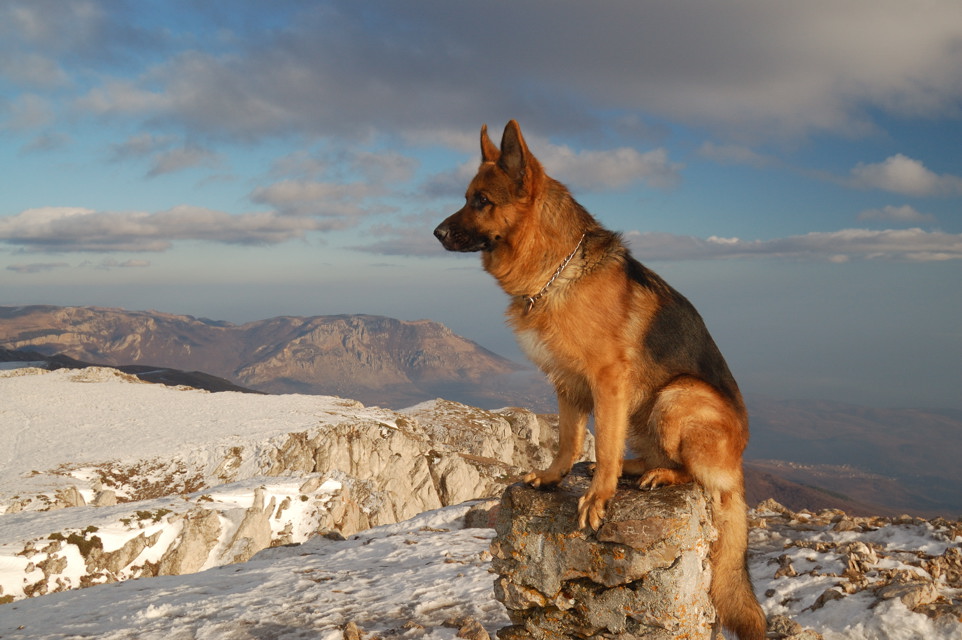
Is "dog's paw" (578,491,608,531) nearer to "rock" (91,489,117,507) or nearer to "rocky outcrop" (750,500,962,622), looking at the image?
"rocky outcrop" (750,500,962,622)

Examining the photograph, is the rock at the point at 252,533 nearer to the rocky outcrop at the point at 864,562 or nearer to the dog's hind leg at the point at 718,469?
the rocky outcrop at the point at 864,562

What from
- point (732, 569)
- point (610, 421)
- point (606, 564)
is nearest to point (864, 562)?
point (732, 569)

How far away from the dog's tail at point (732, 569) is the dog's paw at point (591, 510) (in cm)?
128

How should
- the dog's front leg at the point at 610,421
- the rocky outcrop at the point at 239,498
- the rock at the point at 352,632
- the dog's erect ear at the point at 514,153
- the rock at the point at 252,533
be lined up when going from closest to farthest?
the dog's erect ear at the point at 514,153, the dog's front leg at the point at 610,421, the rock at the point at 352,632, the rocky outcrop at the point at 239,498, the rock at the point at 252,533

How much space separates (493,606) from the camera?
10.5 metres

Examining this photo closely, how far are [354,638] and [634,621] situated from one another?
4.71 meters

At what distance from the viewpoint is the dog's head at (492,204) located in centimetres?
559

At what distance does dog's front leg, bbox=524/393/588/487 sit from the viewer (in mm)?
6379

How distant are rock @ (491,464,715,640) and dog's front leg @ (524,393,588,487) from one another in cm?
21

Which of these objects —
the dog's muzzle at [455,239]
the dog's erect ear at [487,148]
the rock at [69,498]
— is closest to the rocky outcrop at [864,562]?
the dog's muzzle at [455,239]

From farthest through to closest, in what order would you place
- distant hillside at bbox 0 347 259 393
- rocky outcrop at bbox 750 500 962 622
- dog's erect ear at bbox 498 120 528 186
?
distant hillside at bbox 0 347 259 393 → rocky outcrop at bbox 750 500 962 622 → dog's erect ear at bbox 498 120 528 186

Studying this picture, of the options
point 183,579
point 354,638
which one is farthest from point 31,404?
point 354,638

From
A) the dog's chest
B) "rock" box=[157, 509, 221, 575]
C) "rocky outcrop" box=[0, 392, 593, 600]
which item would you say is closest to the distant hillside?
"rocky outcrop" box=[0, 392, 593, 600]

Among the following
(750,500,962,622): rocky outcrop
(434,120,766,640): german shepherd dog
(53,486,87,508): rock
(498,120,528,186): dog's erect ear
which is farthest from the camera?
(53,486,87,508): rock
